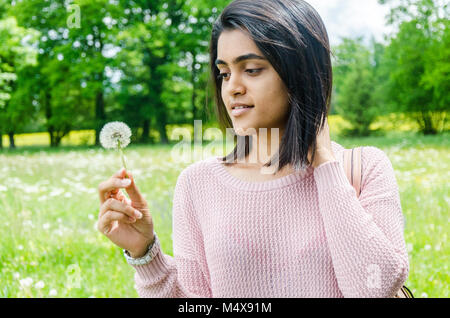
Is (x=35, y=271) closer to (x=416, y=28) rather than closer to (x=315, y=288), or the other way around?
(x=315, y=288)

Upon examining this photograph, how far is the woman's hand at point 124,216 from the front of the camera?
71 centimetres

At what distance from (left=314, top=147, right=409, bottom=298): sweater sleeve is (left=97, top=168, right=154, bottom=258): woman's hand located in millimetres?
354

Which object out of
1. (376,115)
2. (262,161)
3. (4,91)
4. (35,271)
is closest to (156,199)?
(35,271)

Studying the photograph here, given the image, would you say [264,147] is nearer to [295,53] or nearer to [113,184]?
[295,53]

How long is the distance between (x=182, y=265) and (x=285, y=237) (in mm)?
255

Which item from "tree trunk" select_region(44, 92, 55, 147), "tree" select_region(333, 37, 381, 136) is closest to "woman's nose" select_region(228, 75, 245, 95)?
"tree trunk" select_region(44, 92, 55, 147)

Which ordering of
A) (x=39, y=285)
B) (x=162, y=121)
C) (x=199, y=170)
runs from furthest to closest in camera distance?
(x=162, y=121) < (x=39, y=285) < (x=199, y=170)

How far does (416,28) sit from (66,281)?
10308 millimetres

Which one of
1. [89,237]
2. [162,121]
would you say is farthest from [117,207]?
[162,121]

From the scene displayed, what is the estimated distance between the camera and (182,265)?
3.27 feet

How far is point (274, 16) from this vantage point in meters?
0.86

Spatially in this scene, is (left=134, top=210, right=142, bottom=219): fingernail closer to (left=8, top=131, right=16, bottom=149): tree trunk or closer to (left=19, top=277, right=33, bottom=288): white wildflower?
(left=19, top=277, right=33, bottom=288): white wildflower

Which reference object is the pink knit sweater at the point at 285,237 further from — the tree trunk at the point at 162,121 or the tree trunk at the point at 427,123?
the tree trunk at the point at 427,123

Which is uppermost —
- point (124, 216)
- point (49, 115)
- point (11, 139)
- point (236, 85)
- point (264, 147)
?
point (49, 115)
